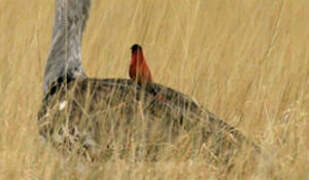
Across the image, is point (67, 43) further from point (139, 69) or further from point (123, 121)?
point (123, 121)

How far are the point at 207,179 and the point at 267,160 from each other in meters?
0.28

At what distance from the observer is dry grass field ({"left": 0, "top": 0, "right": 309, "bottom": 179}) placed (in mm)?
3758

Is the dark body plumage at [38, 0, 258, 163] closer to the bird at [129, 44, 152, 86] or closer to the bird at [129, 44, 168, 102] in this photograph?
the bird at [129, 44, 168, 102]

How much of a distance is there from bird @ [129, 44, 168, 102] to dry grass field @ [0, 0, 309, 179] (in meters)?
0.28

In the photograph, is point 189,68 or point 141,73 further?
point 189,68

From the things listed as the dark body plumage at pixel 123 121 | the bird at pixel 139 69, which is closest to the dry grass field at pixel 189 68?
the dark body plumage at pixel 123 121

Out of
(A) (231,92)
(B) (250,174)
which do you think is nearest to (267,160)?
(B) (250,174)

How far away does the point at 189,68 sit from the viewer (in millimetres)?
5539

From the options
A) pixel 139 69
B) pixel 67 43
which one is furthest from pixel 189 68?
pixel 67 43

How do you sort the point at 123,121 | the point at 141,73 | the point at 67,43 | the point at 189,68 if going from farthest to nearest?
the point at 189,68, the point at 67,43, the point at 141,73, the point at 123,121

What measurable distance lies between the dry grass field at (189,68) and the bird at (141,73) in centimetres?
28

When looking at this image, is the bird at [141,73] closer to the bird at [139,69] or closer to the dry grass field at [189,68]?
the bird at [139,69]

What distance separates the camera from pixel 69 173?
12.4 feet

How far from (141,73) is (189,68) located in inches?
25.8
